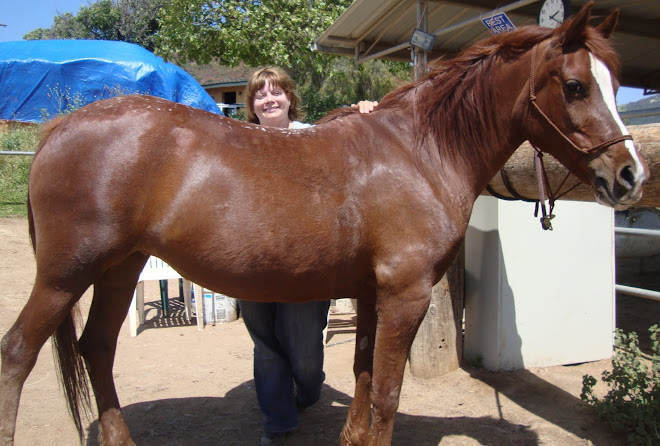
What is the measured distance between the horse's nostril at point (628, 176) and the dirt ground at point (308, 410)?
1859 mm

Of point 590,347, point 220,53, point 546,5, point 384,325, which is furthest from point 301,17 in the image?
point 384,325

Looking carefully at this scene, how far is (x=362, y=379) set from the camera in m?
2.63

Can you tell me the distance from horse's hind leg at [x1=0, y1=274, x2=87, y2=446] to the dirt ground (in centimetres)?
90

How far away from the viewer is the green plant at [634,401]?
285 centimetres

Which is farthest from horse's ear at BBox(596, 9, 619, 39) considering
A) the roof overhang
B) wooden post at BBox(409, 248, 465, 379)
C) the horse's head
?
the roof overhang

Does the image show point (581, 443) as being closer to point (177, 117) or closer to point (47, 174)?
point (177, 117)

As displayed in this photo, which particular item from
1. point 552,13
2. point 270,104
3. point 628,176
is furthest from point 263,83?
point 552,13

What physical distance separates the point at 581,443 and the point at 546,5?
3.96m

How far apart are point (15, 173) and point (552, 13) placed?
9.19 meters

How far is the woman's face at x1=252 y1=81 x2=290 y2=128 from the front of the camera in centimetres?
310

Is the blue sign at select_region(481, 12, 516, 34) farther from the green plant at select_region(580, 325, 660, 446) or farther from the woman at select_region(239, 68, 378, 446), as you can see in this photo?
the green plant at select_region(580, 325, 660, 446)

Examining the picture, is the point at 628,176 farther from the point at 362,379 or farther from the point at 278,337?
the point at 278,337

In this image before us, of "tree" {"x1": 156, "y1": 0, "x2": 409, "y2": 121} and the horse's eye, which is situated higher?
"tree" {"x1": 156, "y1": 0, "x2": 409, "y2": 121}

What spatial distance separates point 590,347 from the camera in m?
4.17
